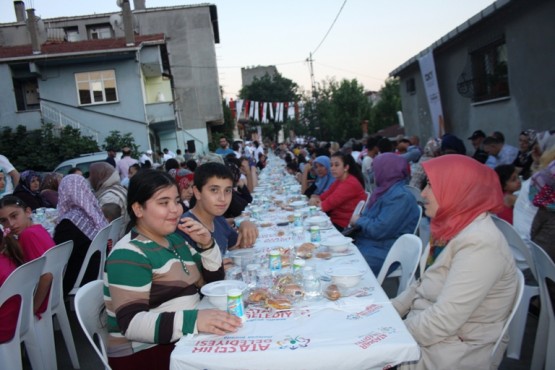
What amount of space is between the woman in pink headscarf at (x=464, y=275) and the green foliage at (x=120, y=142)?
16036 mm

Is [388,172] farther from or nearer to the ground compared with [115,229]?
farther from the ground

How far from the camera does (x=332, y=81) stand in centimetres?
2434

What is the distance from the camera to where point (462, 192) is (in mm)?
2100

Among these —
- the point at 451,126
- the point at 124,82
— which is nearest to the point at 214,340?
the point at 451,126

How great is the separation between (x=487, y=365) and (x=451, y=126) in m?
9.31

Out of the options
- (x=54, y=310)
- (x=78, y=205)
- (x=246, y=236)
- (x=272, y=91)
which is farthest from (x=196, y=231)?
(x=272, y=91)

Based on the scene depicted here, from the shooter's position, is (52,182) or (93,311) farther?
(52,182)

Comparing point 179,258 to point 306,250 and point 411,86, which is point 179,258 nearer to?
point 306,250

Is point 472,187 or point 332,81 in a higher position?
point 332,81

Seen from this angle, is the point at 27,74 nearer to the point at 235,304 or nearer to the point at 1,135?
the point at 1,135

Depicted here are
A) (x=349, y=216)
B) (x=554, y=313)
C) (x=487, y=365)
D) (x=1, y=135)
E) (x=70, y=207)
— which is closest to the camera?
(x=487, y=365)

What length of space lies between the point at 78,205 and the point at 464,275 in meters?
3.74

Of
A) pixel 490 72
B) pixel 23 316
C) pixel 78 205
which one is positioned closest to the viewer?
pixel 23 316

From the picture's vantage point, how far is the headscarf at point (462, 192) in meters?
2.08
